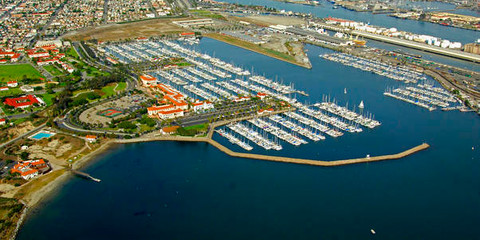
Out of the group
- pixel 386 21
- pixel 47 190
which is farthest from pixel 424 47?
pixel 47 190

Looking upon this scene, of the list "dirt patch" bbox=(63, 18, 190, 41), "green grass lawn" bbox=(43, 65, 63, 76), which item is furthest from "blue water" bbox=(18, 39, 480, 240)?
"dirt patch" bbox=(63, 18, 190, 41)

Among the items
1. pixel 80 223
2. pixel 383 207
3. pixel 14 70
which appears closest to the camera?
pixel 80 223

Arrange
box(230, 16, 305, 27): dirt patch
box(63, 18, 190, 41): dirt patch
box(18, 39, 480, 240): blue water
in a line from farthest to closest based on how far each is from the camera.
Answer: box(230, 16, 305, 27): dirt patch → box(63, 18, 190, 41): dirt patch → box(18, 39, 480, 240): blue water

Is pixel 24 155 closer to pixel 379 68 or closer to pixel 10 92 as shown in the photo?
pixel 10 92

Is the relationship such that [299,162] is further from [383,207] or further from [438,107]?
[438,107]

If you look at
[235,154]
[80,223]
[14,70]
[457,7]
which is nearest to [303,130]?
[235,154]

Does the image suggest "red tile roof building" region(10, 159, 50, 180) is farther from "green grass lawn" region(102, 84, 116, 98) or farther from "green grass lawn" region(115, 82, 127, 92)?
"green grass lawn" region(115, 82, 127, 92)
